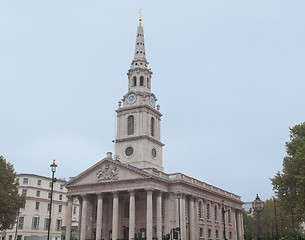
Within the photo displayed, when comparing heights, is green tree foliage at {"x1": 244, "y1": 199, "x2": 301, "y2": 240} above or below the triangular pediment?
below

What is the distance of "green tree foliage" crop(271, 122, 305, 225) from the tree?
110ft

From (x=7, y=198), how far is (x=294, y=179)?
35515mm

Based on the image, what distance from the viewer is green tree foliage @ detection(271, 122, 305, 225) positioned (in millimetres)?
42766

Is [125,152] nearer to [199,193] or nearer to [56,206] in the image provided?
[199,193]

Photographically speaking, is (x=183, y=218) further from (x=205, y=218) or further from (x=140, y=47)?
(x=140, y=47)

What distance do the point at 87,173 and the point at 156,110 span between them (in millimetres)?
18506

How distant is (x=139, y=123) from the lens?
217 ft

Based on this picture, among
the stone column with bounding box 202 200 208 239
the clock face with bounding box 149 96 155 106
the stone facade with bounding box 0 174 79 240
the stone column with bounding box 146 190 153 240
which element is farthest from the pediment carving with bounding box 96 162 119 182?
the stone facade with bounding box 0 174 79 240

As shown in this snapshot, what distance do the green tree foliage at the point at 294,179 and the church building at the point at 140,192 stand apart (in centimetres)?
776

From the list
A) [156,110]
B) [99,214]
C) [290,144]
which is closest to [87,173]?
[99,214]

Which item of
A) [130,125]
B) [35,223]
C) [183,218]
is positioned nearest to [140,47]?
[130,125]

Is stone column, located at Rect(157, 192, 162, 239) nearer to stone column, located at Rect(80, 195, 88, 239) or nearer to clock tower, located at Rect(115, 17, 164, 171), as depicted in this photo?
clock tower, located at Rect(115, 17, 164, 171)

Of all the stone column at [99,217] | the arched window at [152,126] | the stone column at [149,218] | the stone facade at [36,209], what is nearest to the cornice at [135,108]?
the arched window at [152,126]

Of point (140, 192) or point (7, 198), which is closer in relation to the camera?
point (7, 198)
